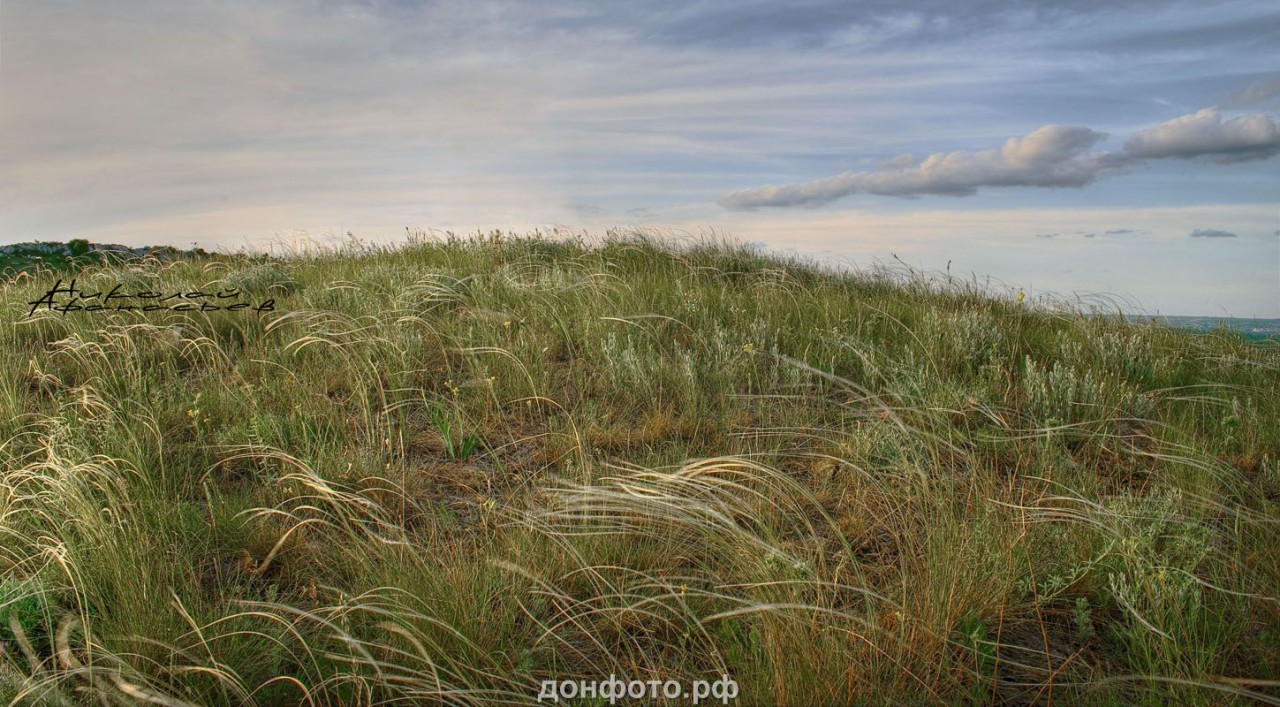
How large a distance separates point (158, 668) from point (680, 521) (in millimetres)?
1770

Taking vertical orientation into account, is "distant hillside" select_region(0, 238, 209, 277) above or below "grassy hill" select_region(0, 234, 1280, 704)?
above

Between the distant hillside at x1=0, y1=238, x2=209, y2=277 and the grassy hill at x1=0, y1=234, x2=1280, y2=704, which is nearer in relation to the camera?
the grassy hill at x1=0, y1=234, x2=1280, y2=704

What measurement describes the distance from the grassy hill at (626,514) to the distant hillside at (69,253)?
18.4ft

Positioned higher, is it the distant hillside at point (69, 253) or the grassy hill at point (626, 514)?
the distant hillside at point (69, 253)

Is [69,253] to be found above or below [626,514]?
above

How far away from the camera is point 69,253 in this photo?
11.3 metres

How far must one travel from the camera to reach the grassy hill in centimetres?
238

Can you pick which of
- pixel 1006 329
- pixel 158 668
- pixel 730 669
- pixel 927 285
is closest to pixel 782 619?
pixel 730 669

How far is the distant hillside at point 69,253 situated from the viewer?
1077 centimetres

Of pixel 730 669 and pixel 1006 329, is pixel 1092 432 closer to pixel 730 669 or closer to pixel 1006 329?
pixel 1006 329

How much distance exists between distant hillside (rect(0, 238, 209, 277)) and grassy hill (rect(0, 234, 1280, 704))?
18.4 feet

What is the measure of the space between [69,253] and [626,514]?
11.8m

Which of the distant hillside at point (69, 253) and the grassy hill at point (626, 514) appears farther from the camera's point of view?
the distant hillside at point (69, 253)

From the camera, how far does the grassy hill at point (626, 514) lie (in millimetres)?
2375
